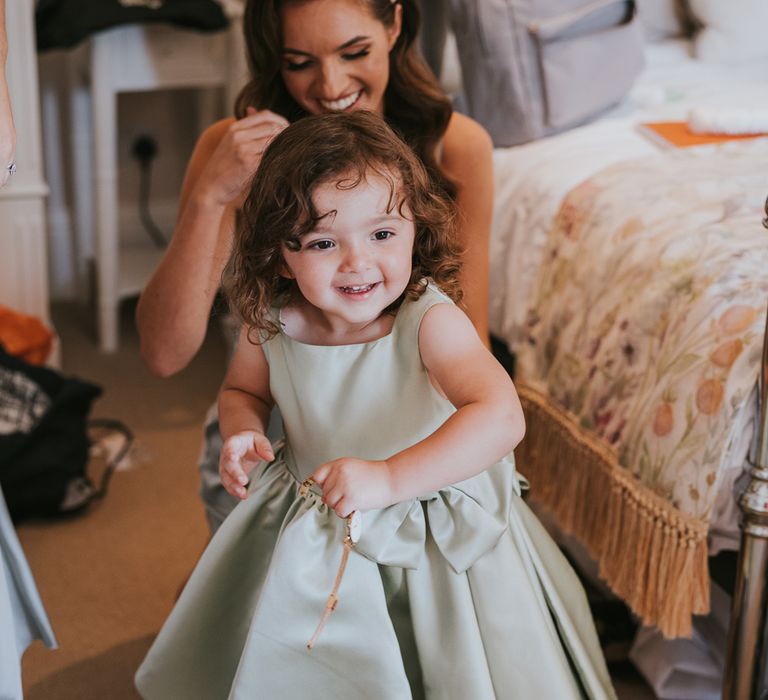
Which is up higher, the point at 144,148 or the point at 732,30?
the point at 732,30

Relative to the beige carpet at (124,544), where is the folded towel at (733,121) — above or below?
above

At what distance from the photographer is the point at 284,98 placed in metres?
1.52

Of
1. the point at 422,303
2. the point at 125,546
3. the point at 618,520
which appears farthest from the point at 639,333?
the point at 125,546

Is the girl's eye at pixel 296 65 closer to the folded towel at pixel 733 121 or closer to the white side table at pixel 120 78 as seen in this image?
the folded towel at pixel 733 121

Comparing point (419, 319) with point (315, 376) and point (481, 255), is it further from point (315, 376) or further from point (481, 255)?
point (481, 255)

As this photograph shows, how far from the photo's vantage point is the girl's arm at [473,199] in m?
1.52

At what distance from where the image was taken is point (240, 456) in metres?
1.10

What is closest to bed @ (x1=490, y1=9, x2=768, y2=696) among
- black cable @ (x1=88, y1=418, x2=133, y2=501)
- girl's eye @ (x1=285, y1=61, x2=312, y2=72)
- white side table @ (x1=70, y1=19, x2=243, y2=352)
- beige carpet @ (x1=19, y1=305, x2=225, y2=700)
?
girl's eye @ (x1=285, y1=61, x2=312, y2=72)

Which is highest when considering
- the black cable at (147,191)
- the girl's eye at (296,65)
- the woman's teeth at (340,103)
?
the girl's eye at (296,65)

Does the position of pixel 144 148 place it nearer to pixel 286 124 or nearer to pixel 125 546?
pixel 125 546

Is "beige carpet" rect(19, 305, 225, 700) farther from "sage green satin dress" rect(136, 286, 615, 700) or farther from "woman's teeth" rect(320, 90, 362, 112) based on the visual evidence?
"woman's teeth" rect(320, 90, 362, 112)

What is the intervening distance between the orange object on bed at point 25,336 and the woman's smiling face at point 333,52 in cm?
123

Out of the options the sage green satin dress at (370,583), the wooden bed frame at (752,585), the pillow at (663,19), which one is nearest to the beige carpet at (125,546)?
the wooden bed frame at (752,585)

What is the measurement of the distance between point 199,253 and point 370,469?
49 cm
